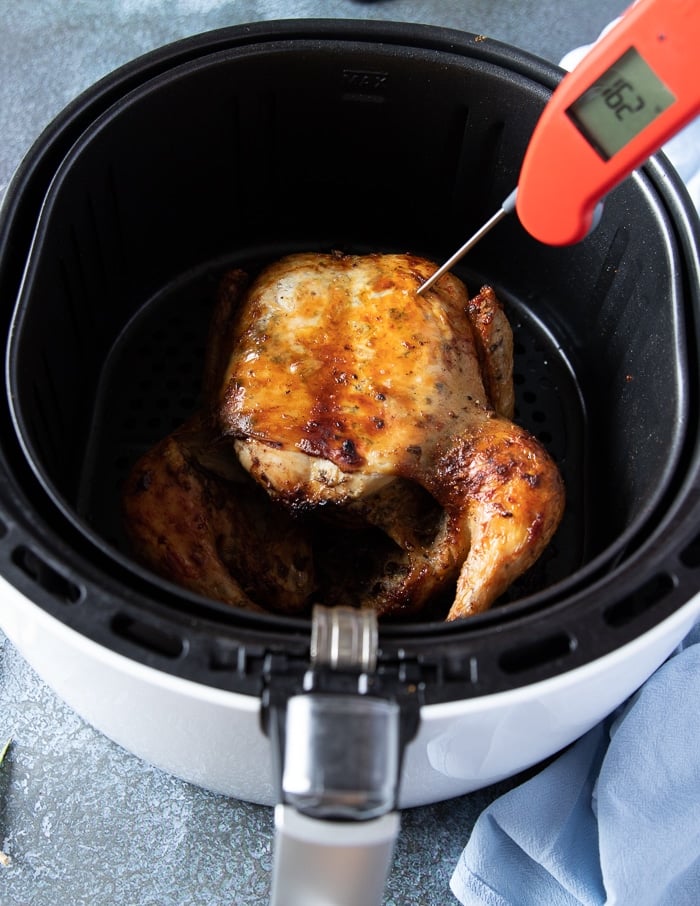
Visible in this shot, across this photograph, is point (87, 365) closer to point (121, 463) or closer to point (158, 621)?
point (121, 463)

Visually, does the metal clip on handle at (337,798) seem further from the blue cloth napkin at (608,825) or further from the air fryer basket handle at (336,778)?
the blue cloth napkin at (608,825)

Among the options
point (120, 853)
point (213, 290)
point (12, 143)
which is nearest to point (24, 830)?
point (120, 853)

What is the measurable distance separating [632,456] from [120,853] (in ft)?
2.47

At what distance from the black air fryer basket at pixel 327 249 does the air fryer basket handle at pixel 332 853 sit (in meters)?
0.18

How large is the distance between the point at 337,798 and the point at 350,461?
0.42 m

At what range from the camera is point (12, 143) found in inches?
65.3

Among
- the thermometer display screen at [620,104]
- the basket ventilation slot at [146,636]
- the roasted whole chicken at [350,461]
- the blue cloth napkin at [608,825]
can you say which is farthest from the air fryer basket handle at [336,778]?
the thermometer display screen at [620,104]

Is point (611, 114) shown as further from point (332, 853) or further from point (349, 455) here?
point (332, 853)

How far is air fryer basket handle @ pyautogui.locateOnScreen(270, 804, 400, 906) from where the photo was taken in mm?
707

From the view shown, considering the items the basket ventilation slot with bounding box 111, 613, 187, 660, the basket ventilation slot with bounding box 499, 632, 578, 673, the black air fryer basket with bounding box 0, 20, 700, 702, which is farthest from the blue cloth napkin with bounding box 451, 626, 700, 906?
the basket ventilation slot with bounding box 111, 613, 187, 660

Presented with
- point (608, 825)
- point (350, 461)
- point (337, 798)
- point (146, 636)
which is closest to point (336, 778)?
point (337, 798)

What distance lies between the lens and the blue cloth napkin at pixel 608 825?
110 cm

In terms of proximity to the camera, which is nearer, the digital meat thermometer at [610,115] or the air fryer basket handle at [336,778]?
the air fryer basket handle at [336,778]

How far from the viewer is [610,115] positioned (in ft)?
2.90
